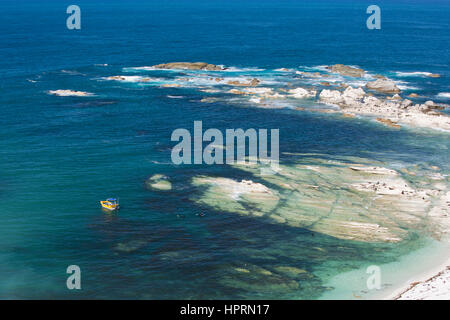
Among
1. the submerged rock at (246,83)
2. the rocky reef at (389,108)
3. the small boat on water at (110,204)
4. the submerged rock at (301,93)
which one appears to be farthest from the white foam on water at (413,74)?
the small boat on water at (110,204)

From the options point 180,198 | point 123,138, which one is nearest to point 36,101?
point 123,138

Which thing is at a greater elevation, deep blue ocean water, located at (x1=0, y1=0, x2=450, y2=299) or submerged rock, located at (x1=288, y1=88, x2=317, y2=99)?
submerged rock, located at (x1=288, y1=88, x2=317, y2=99)

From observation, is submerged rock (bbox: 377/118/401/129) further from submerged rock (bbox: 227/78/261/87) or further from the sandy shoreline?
the sandy shoreline

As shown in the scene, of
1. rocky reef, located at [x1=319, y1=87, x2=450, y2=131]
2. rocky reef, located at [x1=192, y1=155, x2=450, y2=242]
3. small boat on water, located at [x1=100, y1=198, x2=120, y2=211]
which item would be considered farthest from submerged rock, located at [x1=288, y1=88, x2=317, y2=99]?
small boat on water, located at [x1=100, y1=198, x2=120, y2=211]

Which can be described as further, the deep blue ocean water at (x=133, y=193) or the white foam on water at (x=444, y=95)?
the white foam on water at (x=444, y=95)

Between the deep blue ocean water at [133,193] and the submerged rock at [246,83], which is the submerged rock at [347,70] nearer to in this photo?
the deep blue ocean water at [133,193]

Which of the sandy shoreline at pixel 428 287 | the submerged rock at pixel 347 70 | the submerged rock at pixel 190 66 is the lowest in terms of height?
the sandy shoreline at pixel 428 287

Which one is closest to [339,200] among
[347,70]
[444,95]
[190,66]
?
[444,95]
